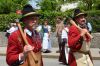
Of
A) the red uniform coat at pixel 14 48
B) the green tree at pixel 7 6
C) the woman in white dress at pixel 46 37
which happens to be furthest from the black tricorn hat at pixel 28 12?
the green tree at pixel 7 6

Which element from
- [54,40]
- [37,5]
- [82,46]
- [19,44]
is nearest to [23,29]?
[19,44]

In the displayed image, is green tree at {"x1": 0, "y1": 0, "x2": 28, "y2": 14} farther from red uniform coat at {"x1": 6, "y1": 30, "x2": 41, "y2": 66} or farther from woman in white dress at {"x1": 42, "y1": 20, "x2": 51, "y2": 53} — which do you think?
red uniform coat at {"x1": 6, "y1": 30, "x2": 41, "y2": 66}

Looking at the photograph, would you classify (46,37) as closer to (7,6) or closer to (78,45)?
(7,6)

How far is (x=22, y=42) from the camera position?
5.60 meters

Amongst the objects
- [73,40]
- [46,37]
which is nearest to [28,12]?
[73,40]

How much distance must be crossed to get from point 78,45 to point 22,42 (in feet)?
7.14

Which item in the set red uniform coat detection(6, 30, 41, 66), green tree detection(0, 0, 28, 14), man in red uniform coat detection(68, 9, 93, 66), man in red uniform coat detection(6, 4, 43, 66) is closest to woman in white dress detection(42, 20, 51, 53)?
green tree detection(0, 0, 28, 14)

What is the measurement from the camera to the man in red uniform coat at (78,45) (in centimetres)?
752

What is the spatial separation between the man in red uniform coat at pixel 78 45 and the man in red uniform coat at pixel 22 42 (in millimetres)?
1713

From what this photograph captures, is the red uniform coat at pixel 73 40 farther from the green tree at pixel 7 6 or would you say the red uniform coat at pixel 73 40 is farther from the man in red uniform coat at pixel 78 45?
the green tree at pixel 7 6

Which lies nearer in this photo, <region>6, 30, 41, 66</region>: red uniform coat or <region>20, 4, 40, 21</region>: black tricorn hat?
<region>6, 30, 41, 66</region>: red uniform coat

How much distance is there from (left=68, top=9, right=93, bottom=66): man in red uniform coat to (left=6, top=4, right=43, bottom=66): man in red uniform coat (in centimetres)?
171

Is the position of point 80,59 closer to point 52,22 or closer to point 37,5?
point 52,22

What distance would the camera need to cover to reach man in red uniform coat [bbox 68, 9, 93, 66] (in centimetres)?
752
